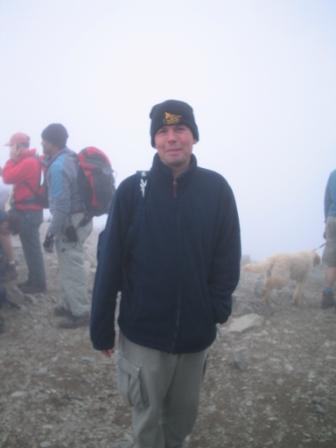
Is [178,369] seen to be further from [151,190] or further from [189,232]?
[151,190]

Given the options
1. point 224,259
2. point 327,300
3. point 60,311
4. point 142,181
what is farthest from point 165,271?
point 327,300

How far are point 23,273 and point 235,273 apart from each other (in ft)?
21.9

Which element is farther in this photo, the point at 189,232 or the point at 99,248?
the point at 99,248

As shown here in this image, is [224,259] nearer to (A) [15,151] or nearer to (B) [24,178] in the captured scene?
(B) [24,178]

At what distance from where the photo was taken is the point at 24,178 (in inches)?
266

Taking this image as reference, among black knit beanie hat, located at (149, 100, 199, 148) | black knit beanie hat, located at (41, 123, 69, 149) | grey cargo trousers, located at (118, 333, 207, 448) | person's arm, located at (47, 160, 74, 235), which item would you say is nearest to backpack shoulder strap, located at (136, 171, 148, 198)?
black knit beanie hat, located at (149, 100, 199, 148)

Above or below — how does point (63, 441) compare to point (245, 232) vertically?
above

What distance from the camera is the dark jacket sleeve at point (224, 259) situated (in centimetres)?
286

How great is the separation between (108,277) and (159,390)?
944 mm

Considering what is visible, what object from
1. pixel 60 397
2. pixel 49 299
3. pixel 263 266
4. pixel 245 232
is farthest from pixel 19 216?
pixel 245 232

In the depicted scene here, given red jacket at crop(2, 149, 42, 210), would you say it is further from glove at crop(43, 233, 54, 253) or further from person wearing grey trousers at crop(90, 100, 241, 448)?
person wearing grey trousers at crop(90, 100, 241, 448)

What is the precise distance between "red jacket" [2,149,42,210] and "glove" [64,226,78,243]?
4.81ft

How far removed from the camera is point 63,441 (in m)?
3.61

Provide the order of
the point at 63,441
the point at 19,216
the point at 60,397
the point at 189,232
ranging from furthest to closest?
the point at 19,216 → the point at 60,397 → the point at 63,441 → the point at 189,232
